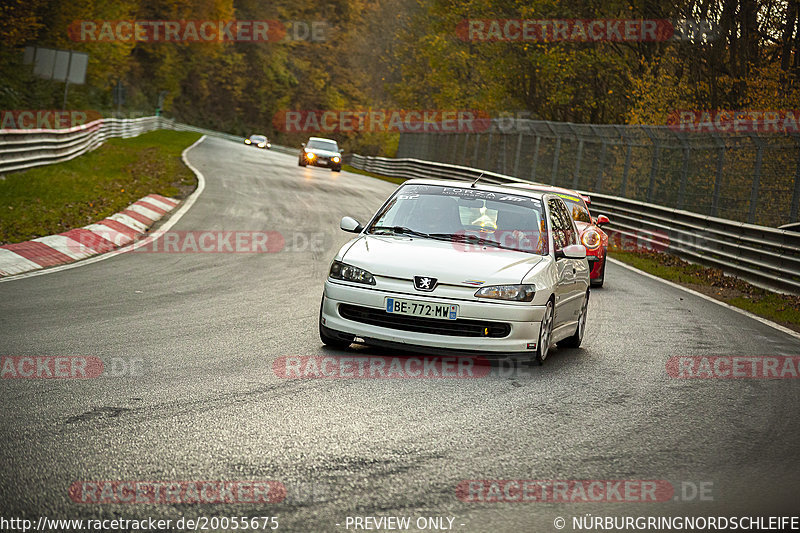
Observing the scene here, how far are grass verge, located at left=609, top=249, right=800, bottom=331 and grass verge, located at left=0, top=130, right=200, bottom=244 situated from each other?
10.0m

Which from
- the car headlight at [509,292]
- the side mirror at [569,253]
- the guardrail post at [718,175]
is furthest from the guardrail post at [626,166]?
the car headlight at [509,292]

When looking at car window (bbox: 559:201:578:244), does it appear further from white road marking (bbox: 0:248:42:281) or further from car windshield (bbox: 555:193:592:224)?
white road marking (bbox: 0:248:42:281)

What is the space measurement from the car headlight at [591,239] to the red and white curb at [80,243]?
690cm

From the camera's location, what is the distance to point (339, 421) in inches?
231

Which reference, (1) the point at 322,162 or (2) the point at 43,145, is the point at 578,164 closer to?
(2) the point at 43,145

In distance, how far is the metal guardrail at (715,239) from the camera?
15.8 meters

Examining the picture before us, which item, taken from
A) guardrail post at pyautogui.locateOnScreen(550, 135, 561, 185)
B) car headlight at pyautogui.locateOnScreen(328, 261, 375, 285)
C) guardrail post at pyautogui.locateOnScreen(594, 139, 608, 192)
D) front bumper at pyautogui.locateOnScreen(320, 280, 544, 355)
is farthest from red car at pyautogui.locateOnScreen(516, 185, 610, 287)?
guardrail post at pyautogui.locateOnScreen(550, 135, 561, 185)

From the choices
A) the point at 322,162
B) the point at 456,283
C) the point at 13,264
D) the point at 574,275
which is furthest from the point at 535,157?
the point at 456,283

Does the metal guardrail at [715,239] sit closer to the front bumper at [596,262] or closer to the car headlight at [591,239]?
the front bumper at [596,262]

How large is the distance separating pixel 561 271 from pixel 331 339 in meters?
2.11

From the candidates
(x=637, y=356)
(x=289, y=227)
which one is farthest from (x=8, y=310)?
(x=289, y=227)

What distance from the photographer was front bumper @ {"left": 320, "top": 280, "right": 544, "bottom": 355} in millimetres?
7699

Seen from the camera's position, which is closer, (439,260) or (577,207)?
(439,260)

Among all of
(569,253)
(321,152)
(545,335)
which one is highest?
(569,253)
